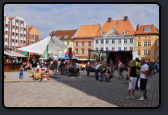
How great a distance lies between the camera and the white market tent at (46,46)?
19891 millimetres

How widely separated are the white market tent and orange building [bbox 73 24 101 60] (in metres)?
49.3

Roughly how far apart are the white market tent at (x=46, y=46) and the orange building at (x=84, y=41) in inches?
1939

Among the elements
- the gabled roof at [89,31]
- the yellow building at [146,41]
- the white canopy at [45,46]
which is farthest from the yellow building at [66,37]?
the white canopy at [45,46]

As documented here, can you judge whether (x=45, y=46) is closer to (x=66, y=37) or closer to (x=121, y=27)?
(x=121, y=27)

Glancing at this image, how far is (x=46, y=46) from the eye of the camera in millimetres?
19906

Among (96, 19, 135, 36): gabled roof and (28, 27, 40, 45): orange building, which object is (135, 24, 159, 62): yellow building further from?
(28, 27, 40, 45): orange building

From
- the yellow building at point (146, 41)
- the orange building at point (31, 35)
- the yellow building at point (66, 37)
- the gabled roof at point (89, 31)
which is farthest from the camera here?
the orange building at point (31, 35)

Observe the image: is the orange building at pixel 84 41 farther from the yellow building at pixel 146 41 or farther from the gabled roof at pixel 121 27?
the yellow building at pixel 146 41

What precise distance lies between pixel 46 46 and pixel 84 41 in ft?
170

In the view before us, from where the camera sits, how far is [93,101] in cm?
802
